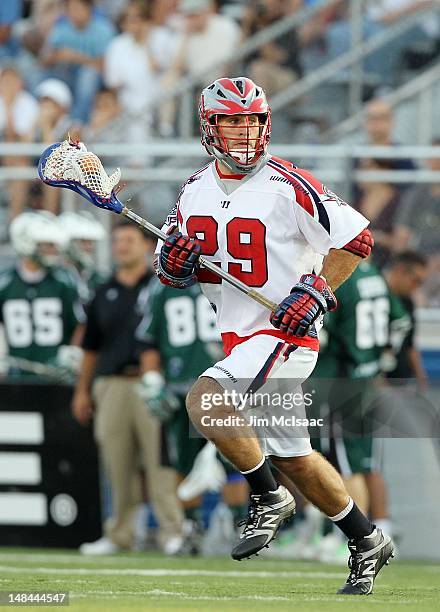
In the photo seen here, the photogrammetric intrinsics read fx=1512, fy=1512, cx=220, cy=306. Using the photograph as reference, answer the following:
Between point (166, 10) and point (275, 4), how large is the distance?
1107 mm

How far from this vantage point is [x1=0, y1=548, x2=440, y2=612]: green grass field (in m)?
6.28

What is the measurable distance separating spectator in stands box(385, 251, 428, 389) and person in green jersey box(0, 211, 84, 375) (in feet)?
7.81

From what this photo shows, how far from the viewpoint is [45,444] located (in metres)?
10.9

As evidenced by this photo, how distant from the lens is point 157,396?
10.4 m

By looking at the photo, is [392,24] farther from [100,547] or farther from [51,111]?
[100,547]

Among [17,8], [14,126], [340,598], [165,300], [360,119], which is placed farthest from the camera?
[17,8]

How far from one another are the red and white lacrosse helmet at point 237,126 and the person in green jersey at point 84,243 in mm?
4528

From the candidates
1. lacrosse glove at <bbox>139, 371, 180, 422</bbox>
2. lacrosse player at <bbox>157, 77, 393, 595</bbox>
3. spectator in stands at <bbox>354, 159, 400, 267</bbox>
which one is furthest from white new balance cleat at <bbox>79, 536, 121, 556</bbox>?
lacrosse player at <bbox>157, 77, 393, 595</bbox>

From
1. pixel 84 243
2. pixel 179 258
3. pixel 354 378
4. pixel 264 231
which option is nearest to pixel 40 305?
pixel 84 243

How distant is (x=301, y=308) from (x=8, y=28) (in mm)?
9470

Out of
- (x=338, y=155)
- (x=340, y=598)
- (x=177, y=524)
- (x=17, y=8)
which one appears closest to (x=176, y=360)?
(x=177, y=524)

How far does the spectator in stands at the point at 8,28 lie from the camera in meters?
15.1

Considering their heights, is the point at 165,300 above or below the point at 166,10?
below

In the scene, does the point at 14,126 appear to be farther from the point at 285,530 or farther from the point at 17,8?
the point at 285,530
